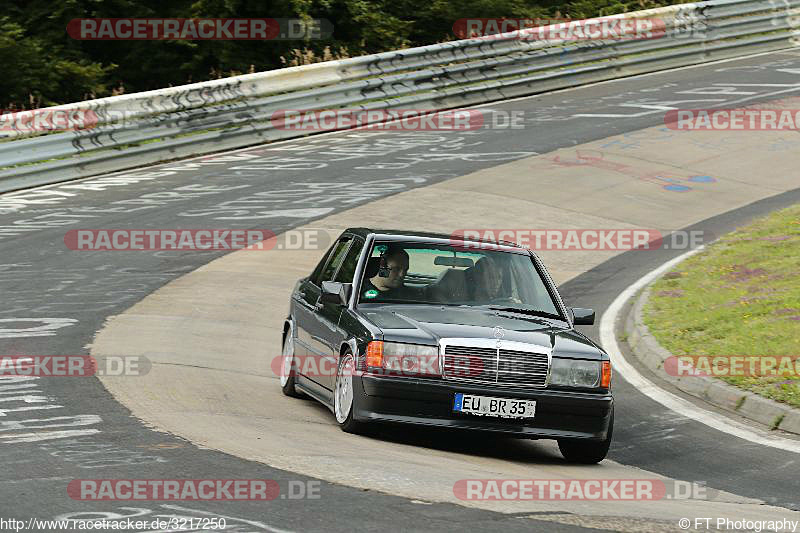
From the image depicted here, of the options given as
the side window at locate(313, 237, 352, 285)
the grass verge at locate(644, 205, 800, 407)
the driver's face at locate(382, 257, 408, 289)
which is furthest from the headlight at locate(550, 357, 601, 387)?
the side window at locate(313, 237, 352, 285)

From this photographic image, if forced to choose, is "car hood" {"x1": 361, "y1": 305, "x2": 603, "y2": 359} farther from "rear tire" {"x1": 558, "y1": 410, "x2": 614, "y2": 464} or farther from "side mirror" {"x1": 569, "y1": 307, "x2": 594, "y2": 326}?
"rear tire" {"x1": 558, "y1": 410, "x2": 614, "y2": 464}

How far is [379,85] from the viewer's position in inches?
1008

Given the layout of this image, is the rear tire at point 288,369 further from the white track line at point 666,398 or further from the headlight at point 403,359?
the white track line at point 666,398

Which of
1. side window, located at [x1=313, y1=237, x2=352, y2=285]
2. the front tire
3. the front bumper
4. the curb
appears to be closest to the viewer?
the front bumper

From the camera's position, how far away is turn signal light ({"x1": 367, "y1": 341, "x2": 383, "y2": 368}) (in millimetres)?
8930

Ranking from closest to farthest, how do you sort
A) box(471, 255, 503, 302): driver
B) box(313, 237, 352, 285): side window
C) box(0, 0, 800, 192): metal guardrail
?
box(471, 255, 503, 302): driver, box(313, 237, 352, 285): side window, box(0, 0, 800, 192): metal guardrail

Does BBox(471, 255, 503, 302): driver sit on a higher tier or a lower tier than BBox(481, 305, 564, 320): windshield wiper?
higher

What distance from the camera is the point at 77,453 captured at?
766cm

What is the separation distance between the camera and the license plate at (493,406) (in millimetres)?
8852

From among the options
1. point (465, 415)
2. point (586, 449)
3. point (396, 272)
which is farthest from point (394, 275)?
point (586, 449)

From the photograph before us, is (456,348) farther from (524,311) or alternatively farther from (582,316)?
(582,316)

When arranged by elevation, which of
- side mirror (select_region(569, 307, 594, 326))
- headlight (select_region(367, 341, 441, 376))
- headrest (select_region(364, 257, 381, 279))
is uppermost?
headrest (select_region(364, 257, 381, 279))

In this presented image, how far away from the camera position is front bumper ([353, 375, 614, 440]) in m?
8.83

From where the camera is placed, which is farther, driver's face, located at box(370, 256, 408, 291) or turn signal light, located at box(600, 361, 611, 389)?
driver's face, located at box(370, 256, 408, 291)
